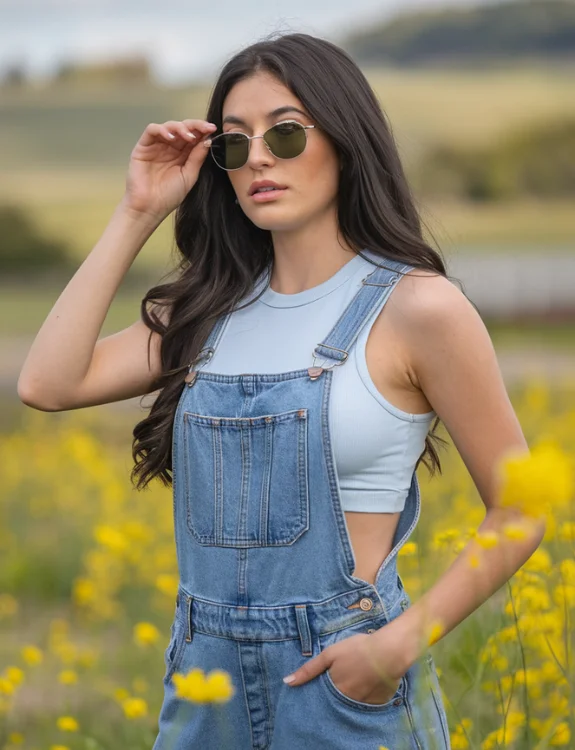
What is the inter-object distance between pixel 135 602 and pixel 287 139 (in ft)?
9.86

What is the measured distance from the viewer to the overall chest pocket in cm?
176

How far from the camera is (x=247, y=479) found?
1812 millimetres

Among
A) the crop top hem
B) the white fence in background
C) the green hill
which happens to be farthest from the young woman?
the green hill

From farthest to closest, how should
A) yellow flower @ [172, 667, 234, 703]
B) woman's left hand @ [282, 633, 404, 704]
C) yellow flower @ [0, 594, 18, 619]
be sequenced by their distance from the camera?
yellow flower @ [0, 594, 18, 619] < woman's left hand @ [282, 633, 404, 704] < yellow flower @ [172, 667, 234, 703]

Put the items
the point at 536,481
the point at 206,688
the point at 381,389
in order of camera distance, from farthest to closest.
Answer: the point at 381,389 < the point at 206,688 < the point at 536,481

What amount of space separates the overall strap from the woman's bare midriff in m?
0.02

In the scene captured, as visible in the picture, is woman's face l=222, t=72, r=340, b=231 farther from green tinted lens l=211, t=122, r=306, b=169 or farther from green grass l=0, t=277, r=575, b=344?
green grass l=0, t=277, r=575, b=344

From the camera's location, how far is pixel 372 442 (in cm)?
176

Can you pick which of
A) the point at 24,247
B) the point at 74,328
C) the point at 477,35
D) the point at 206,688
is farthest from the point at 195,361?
the point at 477,35

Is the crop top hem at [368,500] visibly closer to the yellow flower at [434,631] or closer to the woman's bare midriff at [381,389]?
the woman's bare midriff at [381,389]

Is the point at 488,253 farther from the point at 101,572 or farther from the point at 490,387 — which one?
the point at 490,387

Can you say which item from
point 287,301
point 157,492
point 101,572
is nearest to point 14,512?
point 157,492

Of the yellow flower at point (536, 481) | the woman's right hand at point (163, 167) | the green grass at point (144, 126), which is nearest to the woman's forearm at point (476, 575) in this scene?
the yellow flower at point (536, 481)

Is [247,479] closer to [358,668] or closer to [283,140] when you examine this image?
[358,668]
